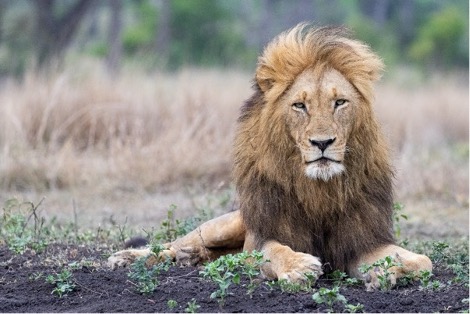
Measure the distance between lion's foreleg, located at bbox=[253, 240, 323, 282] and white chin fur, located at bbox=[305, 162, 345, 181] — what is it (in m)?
0.35

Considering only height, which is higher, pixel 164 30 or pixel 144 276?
pixel 164 30

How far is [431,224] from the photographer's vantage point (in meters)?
8.43

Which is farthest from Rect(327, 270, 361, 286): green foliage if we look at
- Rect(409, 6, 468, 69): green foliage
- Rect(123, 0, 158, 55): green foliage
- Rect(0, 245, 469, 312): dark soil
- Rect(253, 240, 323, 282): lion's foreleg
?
Rect(409, 6, 468, 69): green foliage

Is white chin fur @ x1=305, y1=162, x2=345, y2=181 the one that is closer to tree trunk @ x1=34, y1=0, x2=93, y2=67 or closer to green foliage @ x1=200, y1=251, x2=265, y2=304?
green foliage @ x1=200, y1=251, x2=265, y2=304

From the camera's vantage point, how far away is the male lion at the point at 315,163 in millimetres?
4793

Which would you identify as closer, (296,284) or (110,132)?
(296,284)

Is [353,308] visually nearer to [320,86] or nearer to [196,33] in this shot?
[320,86]

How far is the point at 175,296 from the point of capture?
449cm

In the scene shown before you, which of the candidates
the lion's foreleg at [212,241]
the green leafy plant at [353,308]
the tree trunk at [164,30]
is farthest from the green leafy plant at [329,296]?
the tree trunk at [164,30]

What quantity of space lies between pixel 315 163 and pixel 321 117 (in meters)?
0.21

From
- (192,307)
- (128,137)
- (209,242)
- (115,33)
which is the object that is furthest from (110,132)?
(115,33)

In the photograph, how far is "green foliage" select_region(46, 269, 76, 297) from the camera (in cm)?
461

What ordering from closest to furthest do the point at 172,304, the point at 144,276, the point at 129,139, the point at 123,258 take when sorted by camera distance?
the point at 172,304
the point at 144,276
the point at 123,258
the point at 129,139

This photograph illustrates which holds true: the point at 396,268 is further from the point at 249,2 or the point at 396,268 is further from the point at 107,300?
the point at 249,2
